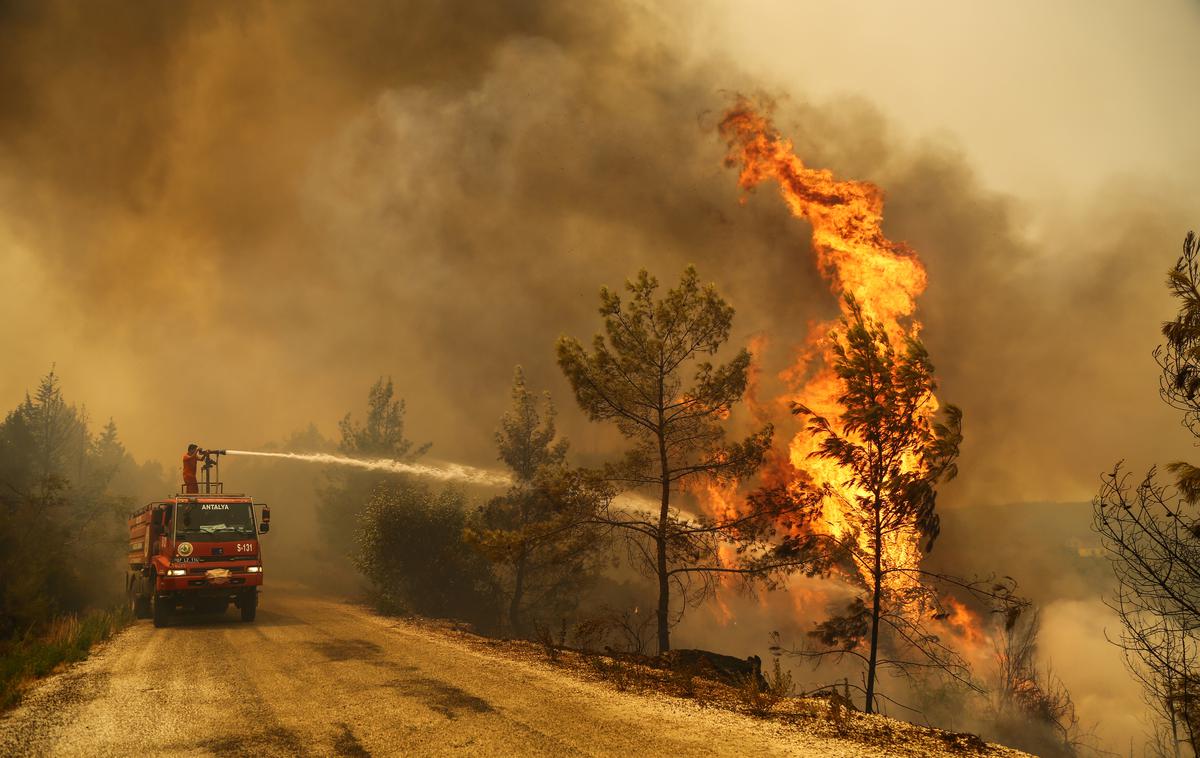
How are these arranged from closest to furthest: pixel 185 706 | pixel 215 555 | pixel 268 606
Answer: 1. pixel 185 706
2. pixel 215 555
3. pixel 268 606

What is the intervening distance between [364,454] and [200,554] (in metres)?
30.3

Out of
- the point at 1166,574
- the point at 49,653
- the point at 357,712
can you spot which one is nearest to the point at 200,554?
the point at 49,653

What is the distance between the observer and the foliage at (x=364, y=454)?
49875 millimetres

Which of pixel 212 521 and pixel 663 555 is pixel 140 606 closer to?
pixel 212 521

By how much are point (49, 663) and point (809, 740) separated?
1514 centimetres

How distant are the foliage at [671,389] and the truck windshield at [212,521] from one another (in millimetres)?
11566

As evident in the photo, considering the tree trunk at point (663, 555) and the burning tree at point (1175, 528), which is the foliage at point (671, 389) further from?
the burning tree at point (1175, 528)

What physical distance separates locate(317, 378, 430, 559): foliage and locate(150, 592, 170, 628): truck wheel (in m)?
28.0

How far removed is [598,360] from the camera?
1855 cm

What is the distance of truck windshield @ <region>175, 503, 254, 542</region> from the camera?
67.1 ft

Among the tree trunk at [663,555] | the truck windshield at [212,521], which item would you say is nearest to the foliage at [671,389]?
the tree trunk at [663,555]

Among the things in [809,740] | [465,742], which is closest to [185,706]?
[465,742]

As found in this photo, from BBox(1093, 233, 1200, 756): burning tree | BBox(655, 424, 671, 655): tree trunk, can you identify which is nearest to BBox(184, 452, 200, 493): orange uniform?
BBox(655, 424, 671, 655): tree trunk

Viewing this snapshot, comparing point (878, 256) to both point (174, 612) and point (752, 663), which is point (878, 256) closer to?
point (752, 663)
